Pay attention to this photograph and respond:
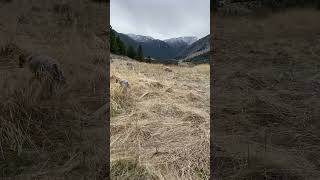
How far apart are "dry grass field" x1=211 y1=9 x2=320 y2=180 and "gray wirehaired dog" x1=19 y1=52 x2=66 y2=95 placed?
1.25m

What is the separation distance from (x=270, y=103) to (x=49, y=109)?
1773 millimetres

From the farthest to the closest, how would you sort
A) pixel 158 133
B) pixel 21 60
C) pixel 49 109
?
pixel 21 60 → pixel 158 133 → pixel 49 109

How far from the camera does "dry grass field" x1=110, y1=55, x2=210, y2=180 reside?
254 centimetres

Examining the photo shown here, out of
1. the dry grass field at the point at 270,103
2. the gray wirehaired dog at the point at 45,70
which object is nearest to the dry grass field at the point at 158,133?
the dry grass field at the point at 270,103

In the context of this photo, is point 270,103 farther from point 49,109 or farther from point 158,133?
point 49,109

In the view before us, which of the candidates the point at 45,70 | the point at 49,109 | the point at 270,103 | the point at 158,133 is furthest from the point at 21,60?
the point at 270,103

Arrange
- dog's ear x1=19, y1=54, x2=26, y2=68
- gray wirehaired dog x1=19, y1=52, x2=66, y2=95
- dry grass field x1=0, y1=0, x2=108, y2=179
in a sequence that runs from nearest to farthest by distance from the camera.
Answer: dry grass field x1=0, y1=0, x2=108, y2=179
gray wirehaired dog x1=19, y1=52, x2=66, y2=95
dog's ear x1=19, y1=54, x2=26, y2=68

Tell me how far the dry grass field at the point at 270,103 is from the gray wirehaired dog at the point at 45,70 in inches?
49.2

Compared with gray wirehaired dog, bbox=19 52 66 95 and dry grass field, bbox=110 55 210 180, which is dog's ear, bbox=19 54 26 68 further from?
dry grass field, bbox=110 55 210 180

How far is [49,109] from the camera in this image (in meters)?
3.07

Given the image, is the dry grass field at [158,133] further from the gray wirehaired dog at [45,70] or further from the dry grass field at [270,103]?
the gray wirehaired dog at [45,70]

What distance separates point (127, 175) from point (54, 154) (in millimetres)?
487

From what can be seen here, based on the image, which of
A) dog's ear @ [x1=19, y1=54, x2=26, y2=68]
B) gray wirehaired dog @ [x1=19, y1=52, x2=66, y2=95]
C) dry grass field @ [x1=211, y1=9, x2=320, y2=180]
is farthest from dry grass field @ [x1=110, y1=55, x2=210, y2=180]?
dog's ear @ [x1=19, y1=54, x2=26, y2=68]

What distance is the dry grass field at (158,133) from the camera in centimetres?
254
